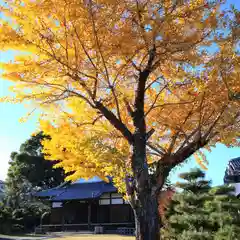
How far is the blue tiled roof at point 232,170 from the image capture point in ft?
34.0

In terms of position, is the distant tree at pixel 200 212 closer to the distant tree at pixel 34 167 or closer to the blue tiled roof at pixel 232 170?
the blue tiled roof at pixel 232 170

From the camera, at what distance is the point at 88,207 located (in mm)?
20906

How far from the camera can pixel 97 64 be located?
199 inches

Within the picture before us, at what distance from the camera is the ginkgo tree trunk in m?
4.73

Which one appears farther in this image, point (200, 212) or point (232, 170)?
point (232, 170)

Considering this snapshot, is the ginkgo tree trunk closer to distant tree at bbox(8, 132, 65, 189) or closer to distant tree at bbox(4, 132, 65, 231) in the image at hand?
distant tree at bbox(4, 132, 65, 231)

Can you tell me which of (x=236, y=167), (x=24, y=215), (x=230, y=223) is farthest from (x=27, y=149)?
(x=230, y=223)

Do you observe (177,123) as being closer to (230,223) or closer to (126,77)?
(126,77)

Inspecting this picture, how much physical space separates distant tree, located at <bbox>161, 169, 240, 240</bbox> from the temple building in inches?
432

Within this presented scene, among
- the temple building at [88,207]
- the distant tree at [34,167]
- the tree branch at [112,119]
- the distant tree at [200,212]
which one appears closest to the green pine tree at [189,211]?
the distant tree at [200,212]

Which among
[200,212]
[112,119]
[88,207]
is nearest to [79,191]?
[88,207]

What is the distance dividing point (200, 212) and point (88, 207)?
14006mm

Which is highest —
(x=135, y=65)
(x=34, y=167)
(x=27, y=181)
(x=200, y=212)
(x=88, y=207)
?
(x=34, y=167)

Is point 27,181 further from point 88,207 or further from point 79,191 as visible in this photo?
point 88,207
